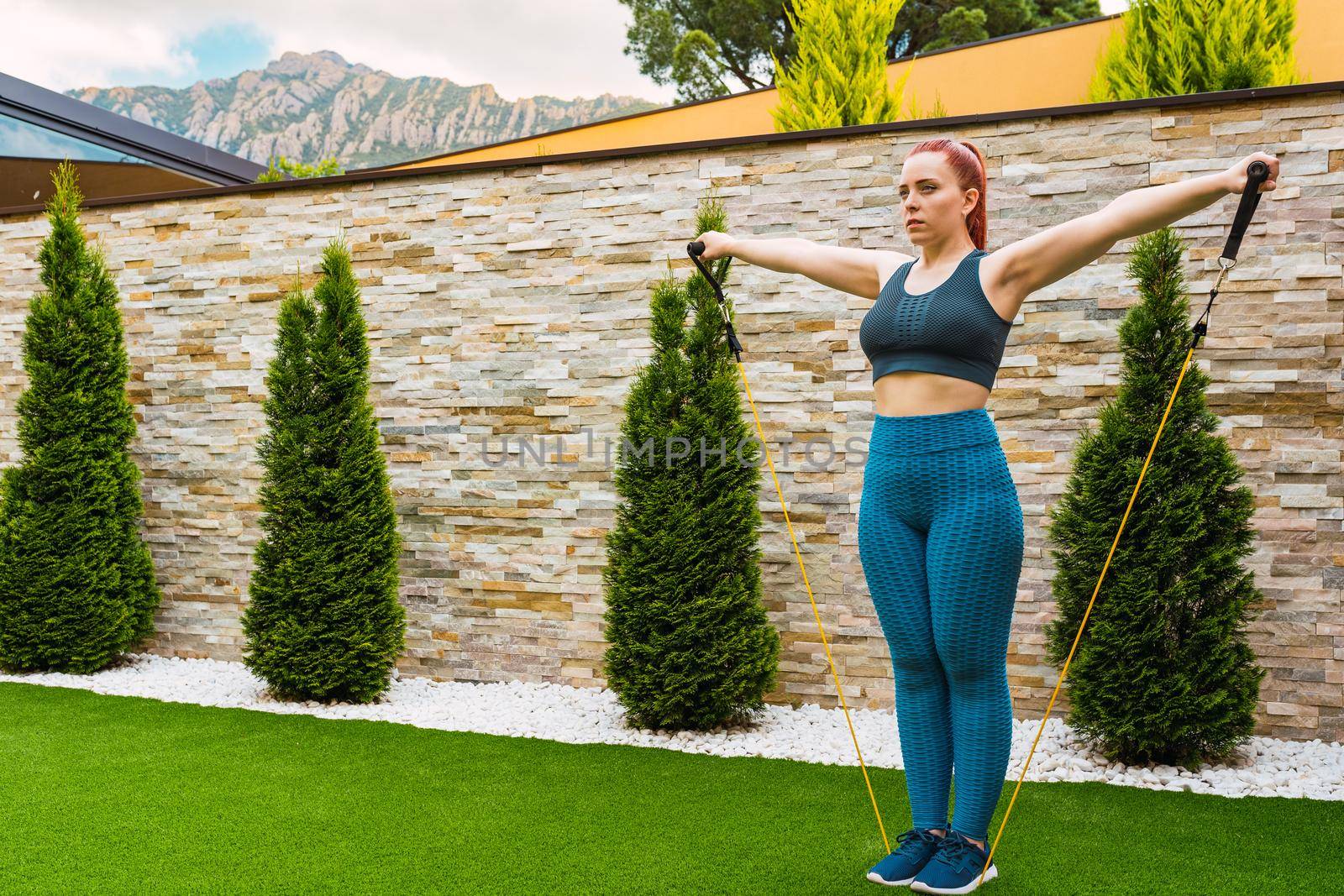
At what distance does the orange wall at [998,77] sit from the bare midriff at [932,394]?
5.64 m

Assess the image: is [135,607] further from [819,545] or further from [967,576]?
[967,576]

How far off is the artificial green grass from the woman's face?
68.5 inches

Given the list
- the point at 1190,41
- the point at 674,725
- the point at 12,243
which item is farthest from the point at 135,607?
the point at 1190,41

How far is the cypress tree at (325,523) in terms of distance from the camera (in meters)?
4.87

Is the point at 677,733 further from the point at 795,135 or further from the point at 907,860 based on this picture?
the point at 795,135

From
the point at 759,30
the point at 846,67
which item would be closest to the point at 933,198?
the point at 846,67

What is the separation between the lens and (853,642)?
466cm

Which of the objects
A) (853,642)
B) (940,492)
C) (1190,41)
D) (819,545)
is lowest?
(853,642)

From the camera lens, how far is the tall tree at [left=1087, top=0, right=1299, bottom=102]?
5.98 m

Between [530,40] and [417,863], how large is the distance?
78714 mm

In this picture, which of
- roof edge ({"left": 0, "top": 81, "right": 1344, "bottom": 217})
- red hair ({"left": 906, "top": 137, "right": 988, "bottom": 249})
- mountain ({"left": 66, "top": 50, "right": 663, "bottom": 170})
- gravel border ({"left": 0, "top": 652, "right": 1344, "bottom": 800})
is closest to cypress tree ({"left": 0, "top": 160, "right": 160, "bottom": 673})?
gravel border ({"left": 0, "top": 652, "right": 1344, "bottom": 800})

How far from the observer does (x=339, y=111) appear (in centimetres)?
8112

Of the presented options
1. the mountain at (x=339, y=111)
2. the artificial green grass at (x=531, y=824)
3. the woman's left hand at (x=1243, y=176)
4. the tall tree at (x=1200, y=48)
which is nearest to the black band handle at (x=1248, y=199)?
the woman's left hand at (x=1243, y=176)

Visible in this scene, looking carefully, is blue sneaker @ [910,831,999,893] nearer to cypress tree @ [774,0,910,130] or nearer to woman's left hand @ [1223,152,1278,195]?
woman's left hand @ [1223,152,1278,195]
